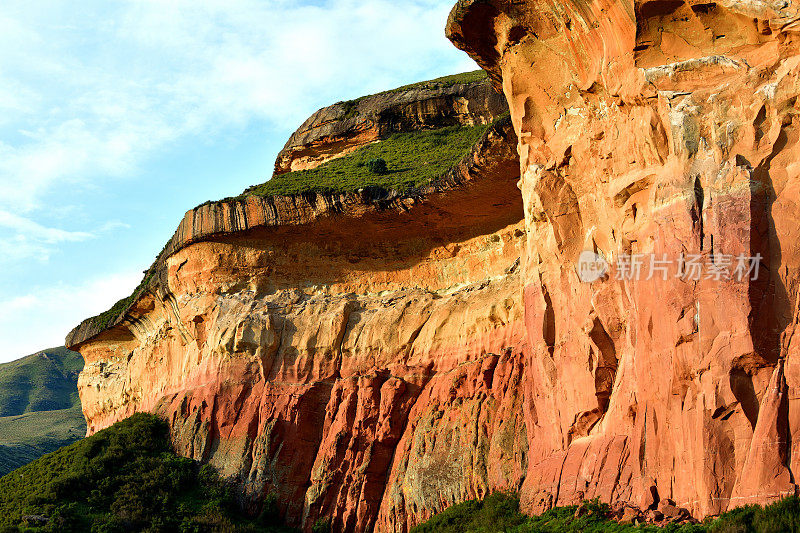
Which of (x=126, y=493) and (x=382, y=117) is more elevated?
(x=382, y=117)

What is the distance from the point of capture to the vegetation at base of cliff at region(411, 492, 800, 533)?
14688 millimetres

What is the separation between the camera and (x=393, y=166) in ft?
118

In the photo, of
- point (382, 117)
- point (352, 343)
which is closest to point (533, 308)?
point (352, 343)

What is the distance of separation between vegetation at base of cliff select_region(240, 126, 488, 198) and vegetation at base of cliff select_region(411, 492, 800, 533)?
34.4 feet

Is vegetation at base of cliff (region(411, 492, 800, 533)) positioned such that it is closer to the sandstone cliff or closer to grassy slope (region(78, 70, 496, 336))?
the sandstone cliff

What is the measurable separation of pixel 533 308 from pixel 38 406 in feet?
223

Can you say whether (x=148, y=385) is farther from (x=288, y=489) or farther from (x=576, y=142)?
(x=576, y=142)

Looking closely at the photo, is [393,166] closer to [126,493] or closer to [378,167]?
[378,167]

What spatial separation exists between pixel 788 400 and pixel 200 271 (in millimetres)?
20856

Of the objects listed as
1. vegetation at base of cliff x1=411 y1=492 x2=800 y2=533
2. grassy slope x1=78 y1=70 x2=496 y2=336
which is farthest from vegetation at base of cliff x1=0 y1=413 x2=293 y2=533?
grassy slope x1=78 y1=70 x2=496 y2=336

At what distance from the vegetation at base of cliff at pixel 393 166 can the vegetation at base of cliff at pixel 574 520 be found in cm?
1048

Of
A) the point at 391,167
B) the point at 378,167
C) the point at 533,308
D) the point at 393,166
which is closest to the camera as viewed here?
the point at 533,308

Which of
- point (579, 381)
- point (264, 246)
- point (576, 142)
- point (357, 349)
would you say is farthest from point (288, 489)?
point (576, 142)

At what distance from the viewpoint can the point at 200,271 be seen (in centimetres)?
3122
